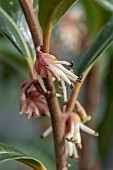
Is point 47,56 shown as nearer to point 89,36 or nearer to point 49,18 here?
point 49,18

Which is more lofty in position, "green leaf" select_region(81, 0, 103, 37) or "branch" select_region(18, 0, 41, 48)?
"green leaf" select_region(81, 0, 103, 37)

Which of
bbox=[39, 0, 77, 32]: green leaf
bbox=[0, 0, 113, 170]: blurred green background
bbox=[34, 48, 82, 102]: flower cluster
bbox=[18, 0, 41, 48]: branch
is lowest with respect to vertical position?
bbox=[0, 0, 113, 170]: blurred green background

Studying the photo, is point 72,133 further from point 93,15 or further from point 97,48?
point 93,15

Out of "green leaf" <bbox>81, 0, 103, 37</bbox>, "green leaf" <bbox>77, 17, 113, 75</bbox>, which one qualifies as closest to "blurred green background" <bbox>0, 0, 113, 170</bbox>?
"green leaf" <bbox>81, 0, 103, 37</bbox>

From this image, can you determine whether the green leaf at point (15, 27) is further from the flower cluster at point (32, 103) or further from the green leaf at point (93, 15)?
Answer: the green leaf at point (93, 15)

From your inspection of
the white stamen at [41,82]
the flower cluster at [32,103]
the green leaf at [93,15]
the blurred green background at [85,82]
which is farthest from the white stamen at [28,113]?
the green leaf at [93,15]

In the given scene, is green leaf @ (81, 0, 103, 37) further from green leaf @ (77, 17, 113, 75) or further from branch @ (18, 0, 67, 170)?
branch @ (18, 0, 67, 170)
